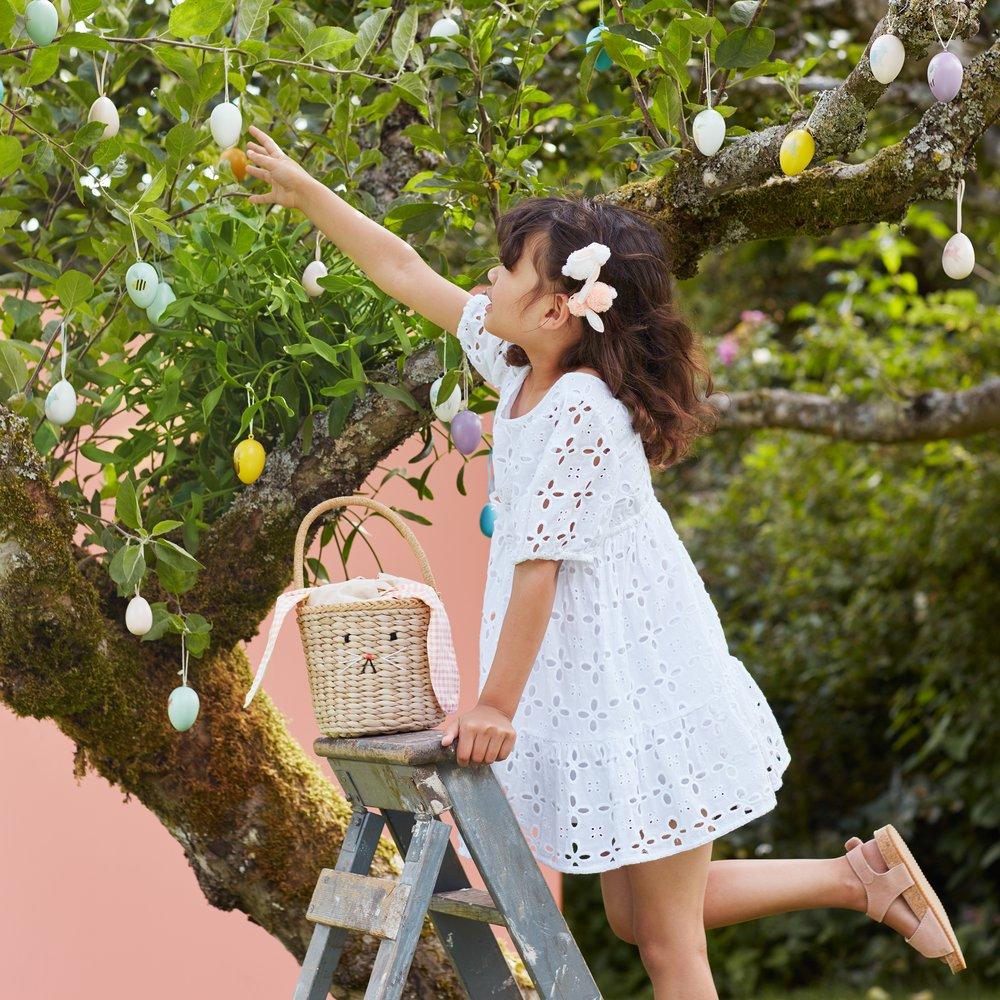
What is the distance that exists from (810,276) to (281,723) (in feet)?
17.3

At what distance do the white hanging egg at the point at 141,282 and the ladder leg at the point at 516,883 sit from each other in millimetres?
629

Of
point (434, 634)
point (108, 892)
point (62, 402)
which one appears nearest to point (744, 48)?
point (434, 634)

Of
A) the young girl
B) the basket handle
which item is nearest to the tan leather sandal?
the young girl

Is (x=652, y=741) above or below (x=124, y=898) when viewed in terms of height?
above

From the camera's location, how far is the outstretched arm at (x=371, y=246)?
173cm

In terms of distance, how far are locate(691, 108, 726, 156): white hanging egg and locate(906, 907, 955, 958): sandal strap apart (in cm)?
99

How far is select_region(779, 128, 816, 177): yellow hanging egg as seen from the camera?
1529mm

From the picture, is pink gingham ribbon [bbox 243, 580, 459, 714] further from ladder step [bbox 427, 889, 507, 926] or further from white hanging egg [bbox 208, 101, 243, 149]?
white hanging egg [bbox 208, 101, 243, 149]

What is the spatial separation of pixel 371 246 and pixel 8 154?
0.46 metres

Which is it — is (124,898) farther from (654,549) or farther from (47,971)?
(654,549)

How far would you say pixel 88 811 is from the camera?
8.86 feet

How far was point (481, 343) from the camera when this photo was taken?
1.72m

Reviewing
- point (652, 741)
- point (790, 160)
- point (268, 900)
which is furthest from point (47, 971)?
point (790, 160)

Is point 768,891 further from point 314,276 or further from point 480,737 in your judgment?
point 314,276
